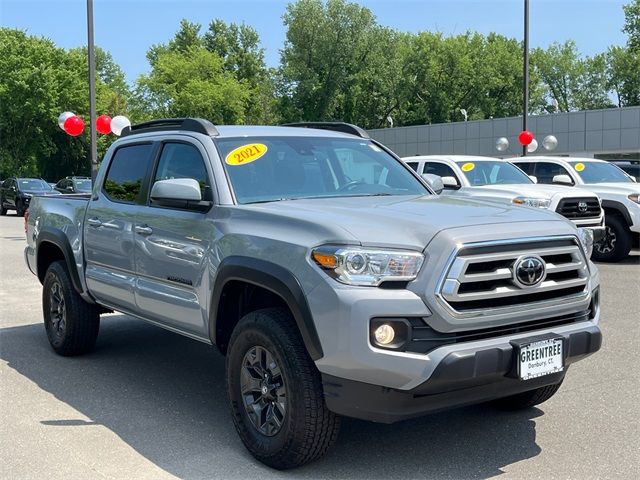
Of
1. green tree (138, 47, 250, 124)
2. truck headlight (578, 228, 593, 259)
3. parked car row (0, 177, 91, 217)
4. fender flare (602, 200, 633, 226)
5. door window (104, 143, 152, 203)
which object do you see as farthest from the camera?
green tree (138, 47, 250, 124)

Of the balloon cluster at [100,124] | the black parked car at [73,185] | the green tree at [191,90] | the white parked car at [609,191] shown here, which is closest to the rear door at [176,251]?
the white parked car at [609,191]

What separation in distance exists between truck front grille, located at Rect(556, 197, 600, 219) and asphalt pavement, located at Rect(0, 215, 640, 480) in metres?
5.63

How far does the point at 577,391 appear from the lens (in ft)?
17.4

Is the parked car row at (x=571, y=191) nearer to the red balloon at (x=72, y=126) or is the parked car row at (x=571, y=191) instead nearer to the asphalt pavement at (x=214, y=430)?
the asphalt pavement at (x=214, y=430)

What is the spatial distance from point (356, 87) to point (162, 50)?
29994 millimetres

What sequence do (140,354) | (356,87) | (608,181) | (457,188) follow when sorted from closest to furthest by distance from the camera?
1. (140,354)
2. (457,188)
3. (608,181)
4. (356,87)

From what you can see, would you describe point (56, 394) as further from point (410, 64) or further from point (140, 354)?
point (410, 64)

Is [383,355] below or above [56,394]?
above

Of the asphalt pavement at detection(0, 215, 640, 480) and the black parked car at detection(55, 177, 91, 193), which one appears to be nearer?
the asphalt pavement at detection(0, 215, 640, 480)

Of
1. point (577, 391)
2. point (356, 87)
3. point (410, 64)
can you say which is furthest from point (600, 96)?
point (577, 391)

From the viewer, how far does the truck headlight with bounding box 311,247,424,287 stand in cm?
351

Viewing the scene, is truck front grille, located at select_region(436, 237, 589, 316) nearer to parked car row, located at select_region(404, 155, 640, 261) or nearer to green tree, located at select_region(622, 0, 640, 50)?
parked car row, located at select_region(404, 155, 640, 261)

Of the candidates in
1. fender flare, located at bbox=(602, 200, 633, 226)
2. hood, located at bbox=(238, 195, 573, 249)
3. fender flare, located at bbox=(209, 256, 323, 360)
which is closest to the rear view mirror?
fender flare, located at bbox=(602, 200, 633, 226)

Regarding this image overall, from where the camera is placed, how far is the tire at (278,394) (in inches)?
144
